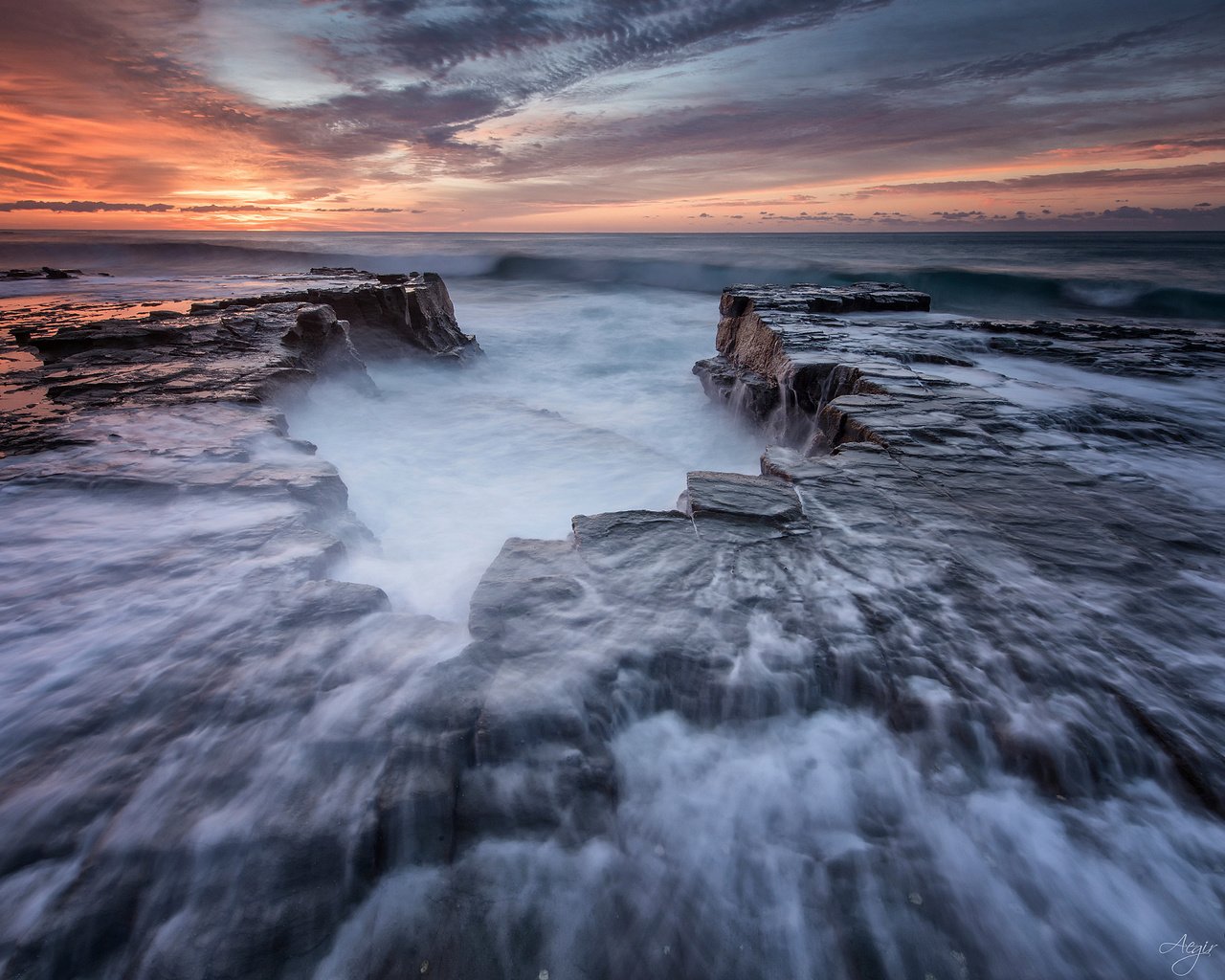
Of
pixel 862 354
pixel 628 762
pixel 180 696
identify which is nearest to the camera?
pixel 628 762

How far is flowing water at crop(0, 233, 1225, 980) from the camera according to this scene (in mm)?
1410

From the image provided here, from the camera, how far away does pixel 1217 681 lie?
6.33 ft

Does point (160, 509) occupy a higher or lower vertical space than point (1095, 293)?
higher

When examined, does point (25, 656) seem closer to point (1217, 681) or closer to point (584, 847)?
point (584, 847)

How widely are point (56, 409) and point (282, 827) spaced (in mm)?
4750

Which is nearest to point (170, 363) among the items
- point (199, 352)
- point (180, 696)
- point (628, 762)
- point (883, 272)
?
point (199, 352)

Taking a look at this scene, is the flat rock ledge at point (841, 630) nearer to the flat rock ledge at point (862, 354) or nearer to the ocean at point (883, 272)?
the flat rock ledge at point (862, 354)

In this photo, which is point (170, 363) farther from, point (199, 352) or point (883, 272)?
point (883, 272)

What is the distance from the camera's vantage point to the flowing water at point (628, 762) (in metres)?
1.41

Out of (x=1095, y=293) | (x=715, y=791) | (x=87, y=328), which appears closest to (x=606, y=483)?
(x=715, y=791)

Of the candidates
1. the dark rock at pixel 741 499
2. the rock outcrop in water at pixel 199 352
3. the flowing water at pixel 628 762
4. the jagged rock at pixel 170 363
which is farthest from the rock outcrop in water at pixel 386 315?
the dark rock at pixel 741 499

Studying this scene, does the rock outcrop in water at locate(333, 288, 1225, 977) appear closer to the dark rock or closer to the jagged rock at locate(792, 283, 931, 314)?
the dark rock

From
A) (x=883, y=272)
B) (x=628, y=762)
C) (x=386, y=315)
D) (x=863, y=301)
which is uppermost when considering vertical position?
(x=628, y=762)

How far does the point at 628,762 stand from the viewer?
1.82 meters
